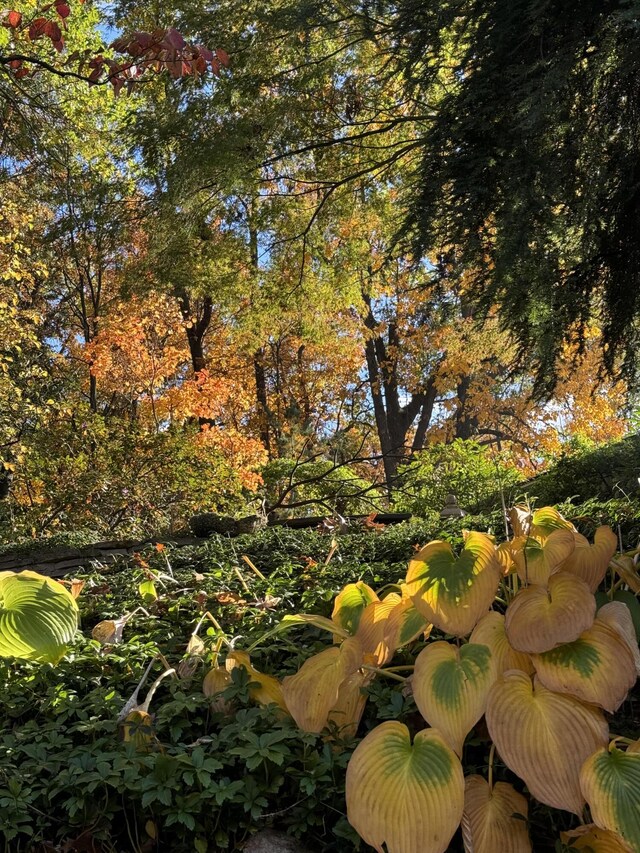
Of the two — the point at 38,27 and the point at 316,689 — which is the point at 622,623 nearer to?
the point at 316,689

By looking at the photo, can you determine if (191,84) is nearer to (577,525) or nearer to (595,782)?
(577,525)

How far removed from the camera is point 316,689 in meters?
1.44

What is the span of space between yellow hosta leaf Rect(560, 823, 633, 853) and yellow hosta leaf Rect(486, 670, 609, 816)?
0.21 feet

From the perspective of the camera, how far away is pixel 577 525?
272 cm

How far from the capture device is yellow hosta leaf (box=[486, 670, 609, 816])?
3.89ft

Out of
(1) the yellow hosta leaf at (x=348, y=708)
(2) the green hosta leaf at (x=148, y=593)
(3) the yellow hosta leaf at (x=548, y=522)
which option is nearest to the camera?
(1) the yellow hosta leaf at (x=348, y=708)

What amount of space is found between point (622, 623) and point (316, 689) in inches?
24.2

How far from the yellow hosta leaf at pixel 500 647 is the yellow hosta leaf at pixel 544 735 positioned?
3.4 inches

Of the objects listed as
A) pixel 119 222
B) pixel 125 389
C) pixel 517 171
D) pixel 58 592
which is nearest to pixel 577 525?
pixel 517 171

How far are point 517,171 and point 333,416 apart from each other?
16.2 meters

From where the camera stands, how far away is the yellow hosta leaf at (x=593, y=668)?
4.13 ft

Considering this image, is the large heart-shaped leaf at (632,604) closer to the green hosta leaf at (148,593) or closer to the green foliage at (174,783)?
the green foliage at (174,783)

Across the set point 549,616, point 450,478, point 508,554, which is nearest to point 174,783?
point 549,616

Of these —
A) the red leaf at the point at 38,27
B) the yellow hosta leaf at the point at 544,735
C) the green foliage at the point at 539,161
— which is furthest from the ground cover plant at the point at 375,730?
the red leaf at the point at 38,27
